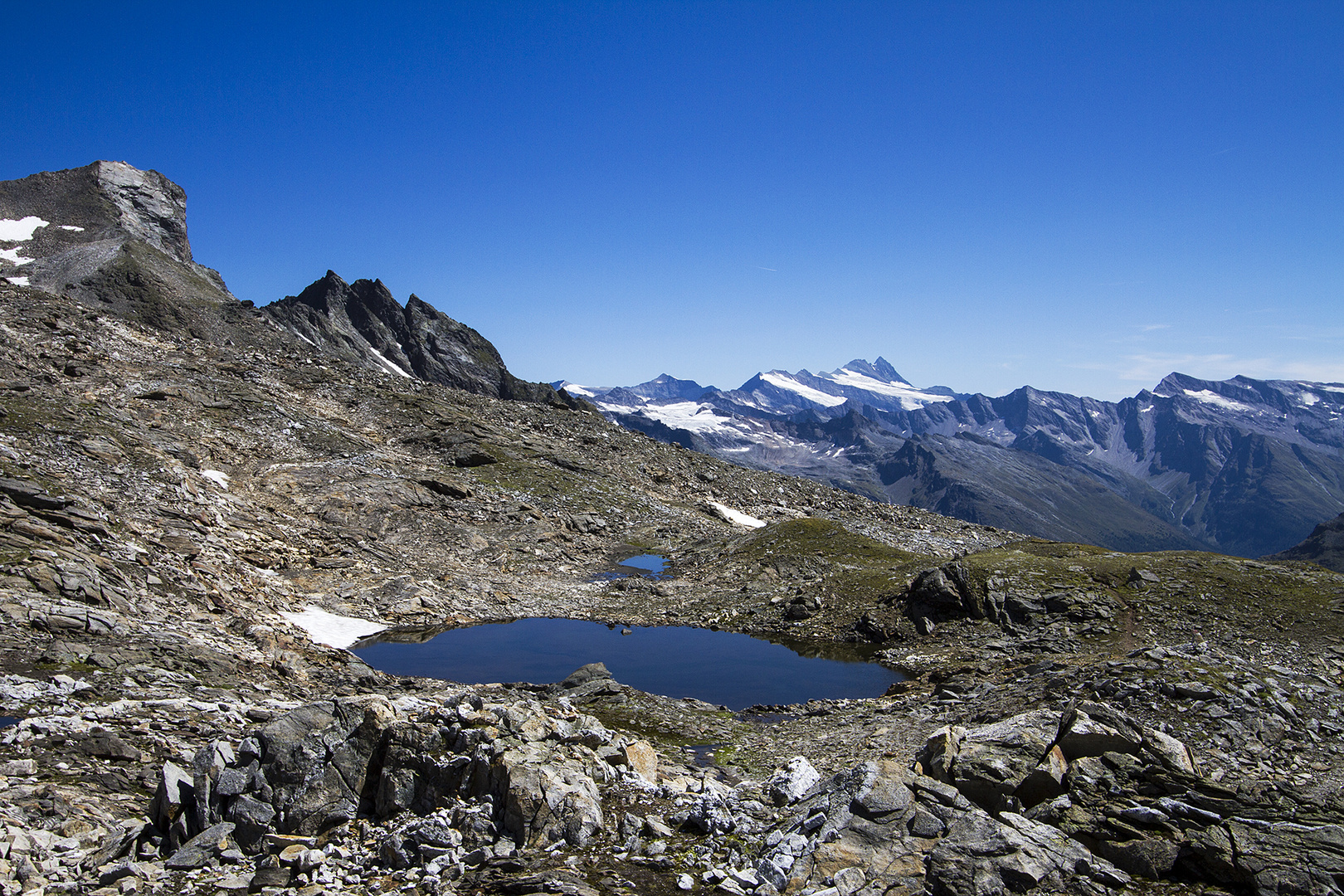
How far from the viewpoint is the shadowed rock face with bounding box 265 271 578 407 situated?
13562 cm

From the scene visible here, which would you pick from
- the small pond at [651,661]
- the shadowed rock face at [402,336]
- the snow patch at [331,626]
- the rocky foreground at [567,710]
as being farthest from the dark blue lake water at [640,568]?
the shadowed rock face at [402,336]

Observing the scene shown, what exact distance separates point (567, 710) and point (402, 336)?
454ft

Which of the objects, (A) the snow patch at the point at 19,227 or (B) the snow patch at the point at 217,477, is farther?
(A) the snow patch at the point at 19,227

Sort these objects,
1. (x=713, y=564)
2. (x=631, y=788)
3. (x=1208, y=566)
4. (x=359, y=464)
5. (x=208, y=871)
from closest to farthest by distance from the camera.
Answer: (x=208, y=871) < (x=631, y=788) < (x=1208, y=566) < (x=713, y=564) < (x=359, y=464)

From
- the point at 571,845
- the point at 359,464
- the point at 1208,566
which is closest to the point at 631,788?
the point at 571,845

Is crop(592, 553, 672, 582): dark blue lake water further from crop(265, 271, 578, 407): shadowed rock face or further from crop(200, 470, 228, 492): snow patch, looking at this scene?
crop(265, 271, 578, 407): shadowed rock face

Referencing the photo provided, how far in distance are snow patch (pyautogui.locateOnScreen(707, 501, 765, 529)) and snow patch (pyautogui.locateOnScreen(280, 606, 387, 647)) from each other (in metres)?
50.1

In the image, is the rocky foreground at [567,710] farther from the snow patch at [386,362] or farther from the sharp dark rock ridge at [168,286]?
the snow patch at [386,362]

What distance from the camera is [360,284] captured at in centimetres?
15138

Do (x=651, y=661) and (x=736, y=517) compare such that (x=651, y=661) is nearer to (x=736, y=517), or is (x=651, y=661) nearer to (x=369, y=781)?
(x=369, y=781)

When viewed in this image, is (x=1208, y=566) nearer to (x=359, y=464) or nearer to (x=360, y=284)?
(x=359, y=464)

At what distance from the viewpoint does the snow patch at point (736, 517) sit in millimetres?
85625

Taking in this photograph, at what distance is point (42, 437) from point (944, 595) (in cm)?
5592

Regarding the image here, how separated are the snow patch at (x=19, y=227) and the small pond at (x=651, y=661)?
398ft
